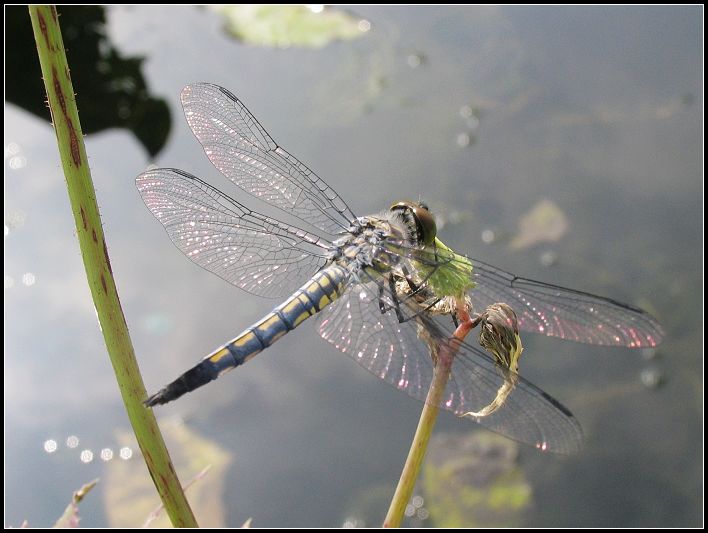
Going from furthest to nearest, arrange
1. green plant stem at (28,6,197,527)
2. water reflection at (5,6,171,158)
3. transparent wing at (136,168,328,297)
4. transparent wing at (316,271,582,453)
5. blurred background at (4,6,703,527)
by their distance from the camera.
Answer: water reflection at (5,6,171,158) → blurred background at (4,6,703,527) → transparent wing at (136,168,328,297) → transparent wing at (316,271,582,453) → green plant stem at (28,6,197,527)

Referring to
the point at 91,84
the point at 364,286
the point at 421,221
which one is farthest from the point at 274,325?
the point at 91,84

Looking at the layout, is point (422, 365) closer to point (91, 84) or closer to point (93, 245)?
point (93, 245)

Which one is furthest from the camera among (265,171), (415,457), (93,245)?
(265,171)

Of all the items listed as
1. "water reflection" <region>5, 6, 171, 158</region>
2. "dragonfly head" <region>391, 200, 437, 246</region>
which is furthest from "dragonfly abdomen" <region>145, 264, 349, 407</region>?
"water reflection" <region>5, 6, 171, 158</region>

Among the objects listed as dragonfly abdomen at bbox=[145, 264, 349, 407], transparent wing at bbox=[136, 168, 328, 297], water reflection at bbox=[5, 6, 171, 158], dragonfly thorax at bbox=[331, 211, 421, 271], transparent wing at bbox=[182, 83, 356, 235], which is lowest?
dragonfly abdomen at bbox=[145, 264, 349, 407]

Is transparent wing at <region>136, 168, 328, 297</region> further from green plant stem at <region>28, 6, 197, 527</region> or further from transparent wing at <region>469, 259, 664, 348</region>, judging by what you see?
green plant stem at <region>28, 6, 197, 527</region>

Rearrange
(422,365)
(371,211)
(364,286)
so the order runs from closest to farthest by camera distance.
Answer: (422,365) < (364,286) < (371,211)

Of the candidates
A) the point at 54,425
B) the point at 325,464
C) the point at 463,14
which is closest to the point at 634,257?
the point at 325,464

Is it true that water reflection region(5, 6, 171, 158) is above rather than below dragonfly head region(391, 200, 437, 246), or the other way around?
above
